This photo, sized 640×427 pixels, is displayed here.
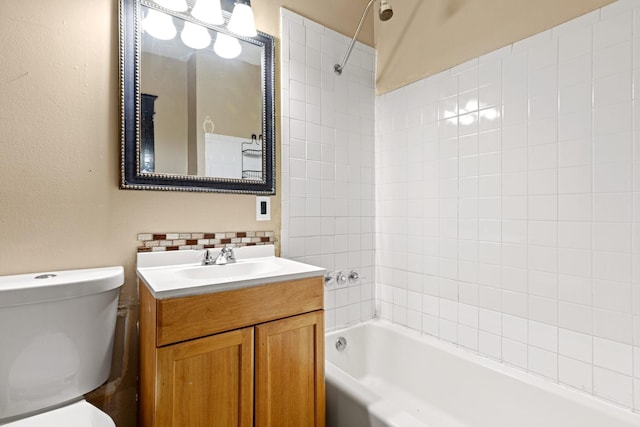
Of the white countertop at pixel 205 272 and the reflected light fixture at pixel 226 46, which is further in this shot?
the reflected light fixture at pixel 226 46

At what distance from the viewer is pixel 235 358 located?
3.67 ft

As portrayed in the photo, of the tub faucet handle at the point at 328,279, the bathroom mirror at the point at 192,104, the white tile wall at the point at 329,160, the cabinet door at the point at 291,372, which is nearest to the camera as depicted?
the cabinet door at the point at 291,372

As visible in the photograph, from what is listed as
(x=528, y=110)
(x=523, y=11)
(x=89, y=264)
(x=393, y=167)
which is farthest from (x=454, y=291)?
(x=89, y=264)

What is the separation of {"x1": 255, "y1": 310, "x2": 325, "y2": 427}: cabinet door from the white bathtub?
0.16 metres

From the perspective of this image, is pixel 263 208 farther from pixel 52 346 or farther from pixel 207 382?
pixel 52 346

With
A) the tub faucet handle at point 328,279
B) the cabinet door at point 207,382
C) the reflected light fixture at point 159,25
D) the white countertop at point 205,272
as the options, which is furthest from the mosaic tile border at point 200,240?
the reflected light fixture at point 159,25

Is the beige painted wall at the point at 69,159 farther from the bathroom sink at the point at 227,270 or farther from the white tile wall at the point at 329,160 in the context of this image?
the white tile wall at the point at 329,160

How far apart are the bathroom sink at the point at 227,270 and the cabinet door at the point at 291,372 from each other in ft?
0.86

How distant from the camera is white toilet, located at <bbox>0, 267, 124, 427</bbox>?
100 centimetres

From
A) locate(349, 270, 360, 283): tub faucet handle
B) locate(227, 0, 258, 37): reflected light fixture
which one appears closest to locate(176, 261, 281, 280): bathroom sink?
locate(349, 270, 360, 283): tub faucet handle

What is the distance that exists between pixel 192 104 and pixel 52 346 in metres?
1.05

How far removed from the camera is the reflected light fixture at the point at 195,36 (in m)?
1.51

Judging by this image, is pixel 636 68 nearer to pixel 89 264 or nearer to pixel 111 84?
pixel 111 84

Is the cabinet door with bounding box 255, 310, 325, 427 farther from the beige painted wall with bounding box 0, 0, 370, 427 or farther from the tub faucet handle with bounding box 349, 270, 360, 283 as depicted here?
the tub faucet handle with bounding box 349, 270, 360, 283
